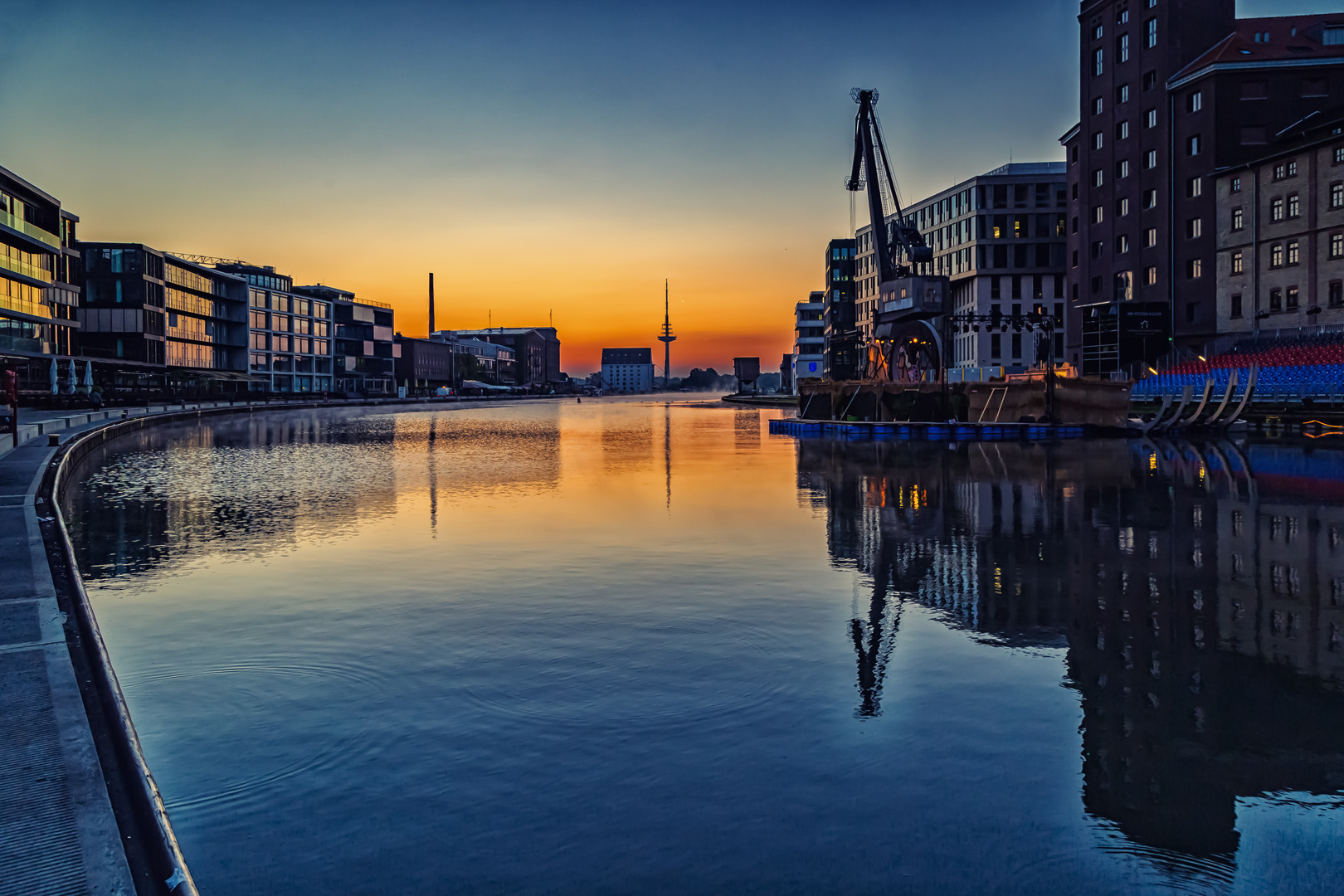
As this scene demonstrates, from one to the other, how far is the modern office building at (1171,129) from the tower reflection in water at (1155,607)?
49.8 meters

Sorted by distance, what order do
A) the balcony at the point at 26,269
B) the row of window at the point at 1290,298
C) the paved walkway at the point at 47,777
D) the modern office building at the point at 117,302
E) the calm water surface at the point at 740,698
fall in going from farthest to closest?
the modern office building at the point at 117,302
the balcony at the point at 26,269
the row of window at the point at 1290,298
the calm water surface at the point at 740,698
the paved walkway at the point at 47,777

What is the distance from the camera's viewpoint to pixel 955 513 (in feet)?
68.6

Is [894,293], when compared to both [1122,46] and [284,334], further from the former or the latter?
[284,334]

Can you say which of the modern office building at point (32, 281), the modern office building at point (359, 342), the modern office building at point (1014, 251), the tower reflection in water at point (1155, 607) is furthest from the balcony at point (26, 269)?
the modern office building at point (1014, 251)

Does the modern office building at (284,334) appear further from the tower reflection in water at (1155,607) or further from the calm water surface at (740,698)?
the calm water surface at (740,698)

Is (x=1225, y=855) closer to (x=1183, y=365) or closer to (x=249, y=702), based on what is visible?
(x=249, y=702)

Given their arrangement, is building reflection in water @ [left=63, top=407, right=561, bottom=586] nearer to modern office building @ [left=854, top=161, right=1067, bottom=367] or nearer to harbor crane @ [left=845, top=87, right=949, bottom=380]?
harbor crane @ [left=845, top=87, right=949, bottom=380]

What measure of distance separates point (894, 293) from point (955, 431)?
25576mm

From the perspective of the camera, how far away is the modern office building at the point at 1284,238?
6034 centimetres

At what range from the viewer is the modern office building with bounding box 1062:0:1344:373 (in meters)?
69.9

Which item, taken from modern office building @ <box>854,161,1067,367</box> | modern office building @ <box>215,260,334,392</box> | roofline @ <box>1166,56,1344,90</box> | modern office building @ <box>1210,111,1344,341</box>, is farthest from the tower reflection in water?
modern office building @ <box>215,260,334,392</box>

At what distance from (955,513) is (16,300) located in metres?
84.1

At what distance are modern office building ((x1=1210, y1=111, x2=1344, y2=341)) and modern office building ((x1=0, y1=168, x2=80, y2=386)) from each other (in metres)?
90.8

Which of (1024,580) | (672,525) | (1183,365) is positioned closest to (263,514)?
(672,525)
